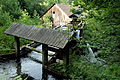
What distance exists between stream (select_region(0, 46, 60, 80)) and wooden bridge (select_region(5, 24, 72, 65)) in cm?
88

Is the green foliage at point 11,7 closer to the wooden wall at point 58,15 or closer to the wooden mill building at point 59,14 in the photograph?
the wooden mill building at point 59,14

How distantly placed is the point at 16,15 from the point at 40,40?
15078 millimetres

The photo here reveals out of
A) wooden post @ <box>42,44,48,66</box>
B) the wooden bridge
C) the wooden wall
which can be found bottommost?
wooden post @ <box>42,44,48,66</box>

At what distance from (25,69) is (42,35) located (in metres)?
3.02

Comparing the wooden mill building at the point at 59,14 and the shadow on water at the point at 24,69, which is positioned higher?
the wooden mill building at the point at 59,14

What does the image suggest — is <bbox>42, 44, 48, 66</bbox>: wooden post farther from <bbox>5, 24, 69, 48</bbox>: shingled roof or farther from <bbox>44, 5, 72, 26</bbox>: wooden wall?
<bbox>44, 5, 72, 26</bbox>: wooden wall

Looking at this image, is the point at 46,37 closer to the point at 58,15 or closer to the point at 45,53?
the point at 45,53

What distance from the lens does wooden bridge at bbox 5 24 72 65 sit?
22.0 ft

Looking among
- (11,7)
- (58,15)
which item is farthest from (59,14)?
(11,7)

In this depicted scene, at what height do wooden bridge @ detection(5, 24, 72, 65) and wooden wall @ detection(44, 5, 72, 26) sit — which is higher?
wooden wall @ detection(44, 5, 72, 26)

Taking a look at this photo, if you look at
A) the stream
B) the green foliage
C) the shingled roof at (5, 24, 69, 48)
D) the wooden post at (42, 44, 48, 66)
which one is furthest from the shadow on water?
the green foliage

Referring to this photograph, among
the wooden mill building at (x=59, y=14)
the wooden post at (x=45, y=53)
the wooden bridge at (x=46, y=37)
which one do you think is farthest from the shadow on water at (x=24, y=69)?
the wooden mill building at (x=59, y=14)

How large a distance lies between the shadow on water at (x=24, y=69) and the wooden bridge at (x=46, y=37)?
868mm

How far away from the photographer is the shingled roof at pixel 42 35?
22.0 ft
